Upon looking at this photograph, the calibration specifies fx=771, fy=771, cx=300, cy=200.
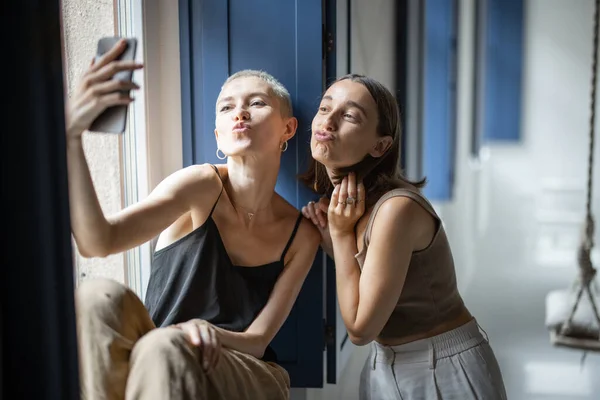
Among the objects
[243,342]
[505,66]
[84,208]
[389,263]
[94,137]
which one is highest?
[505,66]

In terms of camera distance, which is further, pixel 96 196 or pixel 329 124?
pixel 329 124

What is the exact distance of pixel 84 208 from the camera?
1285 millimetres

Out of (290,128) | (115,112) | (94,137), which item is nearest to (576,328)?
(290,128)

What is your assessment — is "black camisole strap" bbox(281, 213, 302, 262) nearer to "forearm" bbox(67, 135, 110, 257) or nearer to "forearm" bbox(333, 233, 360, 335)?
"forearm" bbox(333, 233, 360, 335)

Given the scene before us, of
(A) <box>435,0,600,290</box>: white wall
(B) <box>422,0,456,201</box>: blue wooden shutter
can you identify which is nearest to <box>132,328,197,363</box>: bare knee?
(B) <box>422,0,456,201</box>: blue wooden shutter

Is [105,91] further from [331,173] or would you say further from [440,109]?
[440,109]

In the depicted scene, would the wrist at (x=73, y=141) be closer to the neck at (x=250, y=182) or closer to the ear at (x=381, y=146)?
the neck at (x=250, y=182)

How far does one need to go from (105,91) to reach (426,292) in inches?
32.7

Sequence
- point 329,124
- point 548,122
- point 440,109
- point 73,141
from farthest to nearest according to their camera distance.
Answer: point 548,122, point 440,109, point 329,124, point 73,141

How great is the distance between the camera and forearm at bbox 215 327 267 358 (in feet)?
4.70

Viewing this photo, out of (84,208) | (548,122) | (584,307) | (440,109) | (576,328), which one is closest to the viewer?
(84,208)

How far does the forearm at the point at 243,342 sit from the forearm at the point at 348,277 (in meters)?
0.19

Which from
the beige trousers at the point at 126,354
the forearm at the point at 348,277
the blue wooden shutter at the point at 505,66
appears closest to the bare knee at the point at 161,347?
the beige trousers at the point at 126,354

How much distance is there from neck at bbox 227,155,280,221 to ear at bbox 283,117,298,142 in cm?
7
